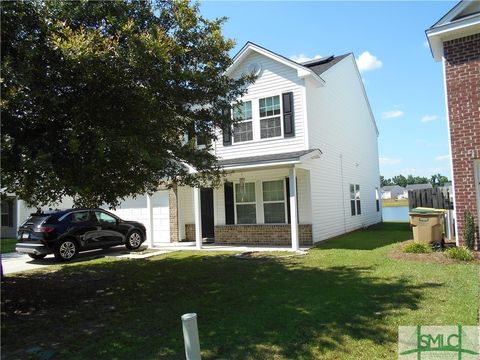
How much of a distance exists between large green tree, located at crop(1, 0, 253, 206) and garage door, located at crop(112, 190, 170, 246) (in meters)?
10.4

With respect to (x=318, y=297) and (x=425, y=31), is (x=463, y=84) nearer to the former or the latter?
(x=425, y=31)

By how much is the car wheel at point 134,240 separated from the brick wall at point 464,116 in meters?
11.0

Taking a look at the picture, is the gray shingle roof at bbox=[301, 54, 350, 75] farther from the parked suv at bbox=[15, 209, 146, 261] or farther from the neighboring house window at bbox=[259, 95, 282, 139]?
the parked suv at bbox=[15, 209, 146, 261]

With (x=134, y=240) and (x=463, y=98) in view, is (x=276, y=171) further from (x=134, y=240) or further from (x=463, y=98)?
(x=463, y=98)

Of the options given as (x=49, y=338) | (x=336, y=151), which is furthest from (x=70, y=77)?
(x=336, y=151)

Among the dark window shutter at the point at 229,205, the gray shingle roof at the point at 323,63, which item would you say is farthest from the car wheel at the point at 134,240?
the gray shingle roof at the point at 323,63

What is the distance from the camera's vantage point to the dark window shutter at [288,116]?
1461 centimetres

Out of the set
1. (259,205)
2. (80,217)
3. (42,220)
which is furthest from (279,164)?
(42,220)

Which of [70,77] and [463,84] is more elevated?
[463,84]

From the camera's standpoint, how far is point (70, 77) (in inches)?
243

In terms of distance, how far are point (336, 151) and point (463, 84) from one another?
7245 millimetres

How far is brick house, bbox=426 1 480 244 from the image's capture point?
10594 mm

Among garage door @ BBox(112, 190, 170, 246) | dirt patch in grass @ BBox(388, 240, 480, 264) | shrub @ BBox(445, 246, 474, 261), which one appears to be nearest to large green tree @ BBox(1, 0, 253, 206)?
dirt patch in grass @ BBox(388, 240, 480, 264)

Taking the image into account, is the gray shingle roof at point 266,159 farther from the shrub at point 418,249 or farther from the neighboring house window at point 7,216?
Answer: the neighboring house window at point 7,216
